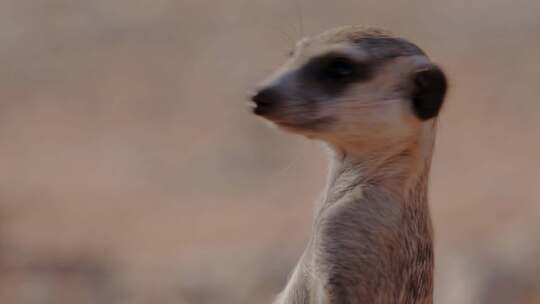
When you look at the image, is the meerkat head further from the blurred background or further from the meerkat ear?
the blurred background

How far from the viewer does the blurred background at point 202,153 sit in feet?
21.3

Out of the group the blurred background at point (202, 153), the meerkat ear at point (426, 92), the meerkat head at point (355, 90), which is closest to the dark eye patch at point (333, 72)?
the meerkat head at point (355, 90)

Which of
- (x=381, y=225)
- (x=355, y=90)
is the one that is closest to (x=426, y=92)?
(x=355, y=90)

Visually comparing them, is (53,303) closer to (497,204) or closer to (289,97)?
(497,204)

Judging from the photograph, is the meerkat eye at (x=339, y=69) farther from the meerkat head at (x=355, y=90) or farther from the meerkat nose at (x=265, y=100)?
the meerkat nose at (x=265, y=100)

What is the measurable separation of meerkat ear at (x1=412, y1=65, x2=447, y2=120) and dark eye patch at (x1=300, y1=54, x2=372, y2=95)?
4.5 inches

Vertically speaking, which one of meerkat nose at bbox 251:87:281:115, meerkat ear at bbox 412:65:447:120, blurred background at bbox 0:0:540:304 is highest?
meerkat nose at bbox 251:87:281:115

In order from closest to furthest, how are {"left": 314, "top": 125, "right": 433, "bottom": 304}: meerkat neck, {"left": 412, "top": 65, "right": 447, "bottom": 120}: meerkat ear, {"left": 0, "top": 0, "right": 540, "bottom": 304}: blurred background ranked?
{"left": 314, "top": 125, "right": 433, "bottom": 304}: meerkat neck, {"left": 412, "top": 65, "right": 447, "bottom": 120}: meerkat ear, {"left": 0, "top": 0, "right": 540, "bottom": 304}: blurred background

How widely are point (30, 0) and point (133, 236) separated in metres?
4.08

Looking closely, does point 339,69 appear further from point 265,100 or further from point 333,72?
point 265,100

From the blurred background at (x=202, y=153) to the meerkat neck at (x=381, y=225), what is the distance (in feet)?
7.79

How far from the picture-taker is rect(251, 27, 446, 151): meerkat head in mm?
3174

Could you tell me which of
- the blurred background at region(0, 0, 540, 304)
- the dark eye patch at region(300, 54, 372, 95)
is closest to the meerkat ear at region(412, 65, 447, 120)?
the dark eye patch at region(300, 54, 372, 95)

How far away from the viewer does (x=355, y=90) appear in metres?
3.21
